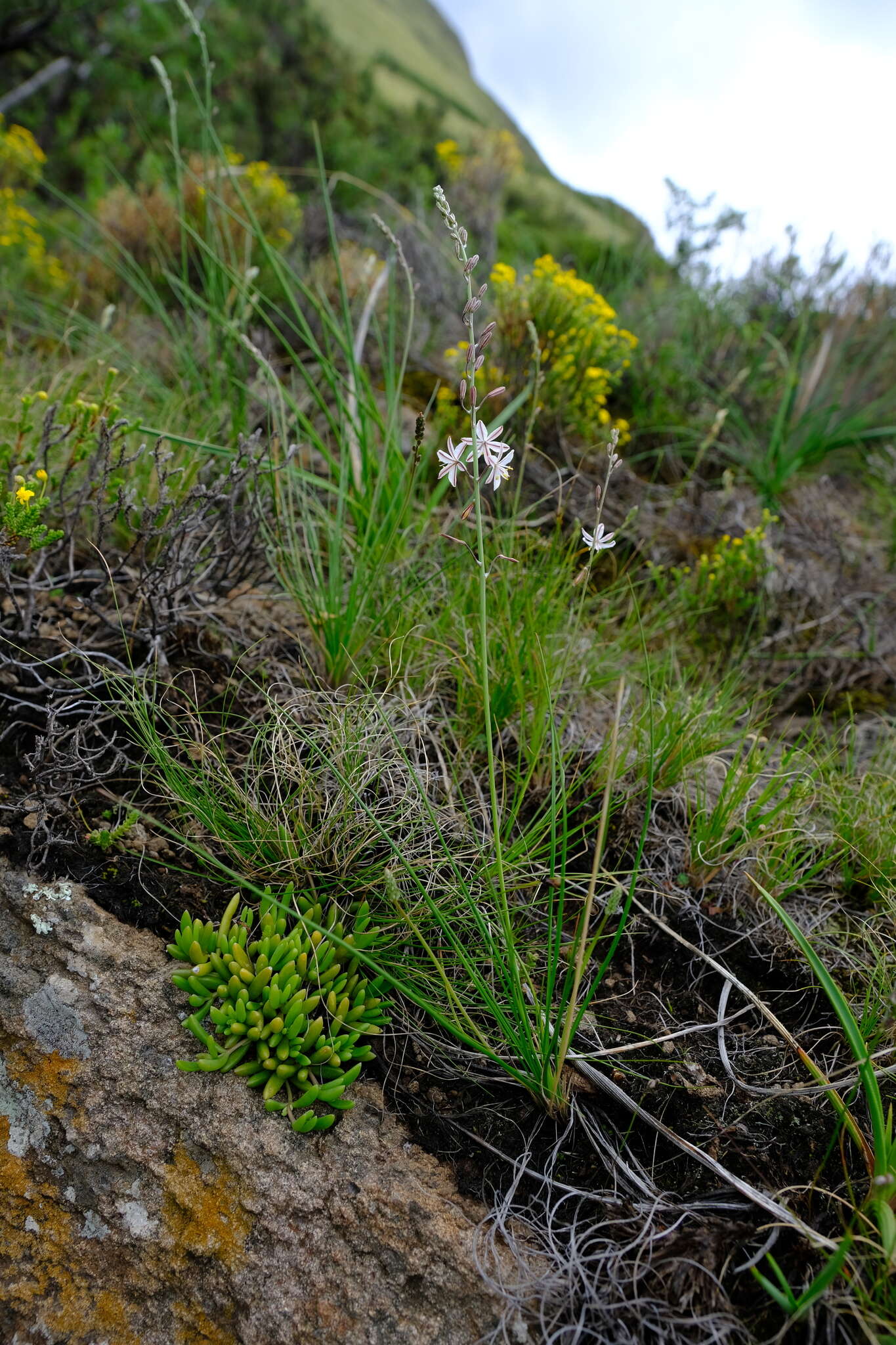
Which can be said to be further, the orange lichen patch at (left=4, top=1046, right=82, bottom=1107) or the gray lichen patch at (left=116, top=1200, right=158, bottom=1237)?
the orange lichen patch at (left=4, top=1046, right=82, bottom=1107)

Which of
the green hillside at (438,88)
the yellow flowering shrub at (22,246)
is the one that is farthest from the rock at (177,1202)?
the green hillside at (438,88)

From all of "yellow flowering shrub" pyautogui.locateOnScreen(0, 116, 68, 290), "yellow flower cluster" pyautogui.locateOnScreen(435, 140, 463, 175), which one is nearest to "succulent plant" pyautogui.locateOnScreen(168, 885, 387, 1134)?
"yellow flowering shrub" pyautogui.locateOnScreen(0, 116, 68, 290)

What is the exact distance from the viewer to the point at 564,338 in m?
3.70

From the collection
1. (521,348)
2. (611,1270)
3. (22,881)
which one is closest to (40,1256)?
(22,881)

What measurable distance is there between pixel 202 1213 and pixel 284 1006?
15.4 inches

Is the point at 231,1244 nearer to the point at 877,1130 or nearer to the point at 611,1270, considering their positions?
the point at 611,1270

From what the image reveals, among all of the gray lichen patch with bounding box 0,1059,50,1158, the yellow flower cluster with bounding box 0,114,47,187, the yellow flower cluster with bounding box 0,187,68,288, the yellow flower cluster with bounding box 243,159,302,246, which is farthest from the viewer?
the yellow flower cluster with bounding box 0,114,47,187

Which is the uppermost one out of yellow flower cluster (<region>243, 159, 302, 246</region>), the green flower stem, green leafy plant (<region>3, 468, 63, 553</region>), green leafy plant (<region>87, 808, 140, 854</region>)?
yellow flower cluster (<region>243, 159, 302, 246</region>)

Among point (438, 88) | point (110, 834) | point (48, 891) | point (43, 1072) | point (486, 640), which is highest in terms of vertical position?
point (438, 88)

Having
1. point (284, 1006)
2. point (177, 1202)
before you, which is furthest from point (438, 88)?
A: point (177, 1202)

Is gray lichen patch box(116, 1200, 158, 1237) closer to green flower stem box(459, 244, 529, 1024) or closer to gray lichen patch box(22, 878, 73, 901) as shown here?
gray lichen patch box(22, 878, 73, 901)

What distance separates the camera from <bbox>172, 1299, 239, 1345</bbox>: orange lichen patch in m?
1.36

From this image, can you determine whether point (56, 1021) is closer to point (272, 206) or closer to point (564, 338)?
point (564, 338)

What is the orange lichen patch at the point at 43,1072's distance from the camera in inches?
61.2
